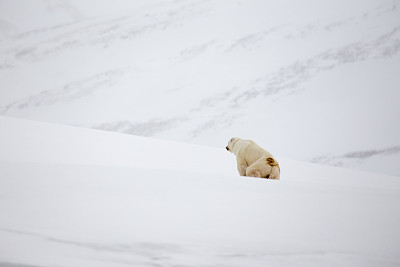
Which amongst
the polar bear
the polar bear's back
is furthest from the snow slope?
the polar bear's back

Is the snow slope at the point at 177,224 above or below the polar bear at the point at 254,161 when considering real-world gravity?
below

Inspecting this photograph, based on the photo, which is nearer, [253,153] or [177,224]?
[177,224]

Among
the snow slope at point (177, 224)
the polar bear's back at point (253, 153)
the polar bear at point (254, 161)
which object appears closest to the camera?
the snow slope at point (177, 224)

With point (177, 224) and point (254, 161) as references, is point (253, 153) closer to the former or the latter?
point (254, 161)

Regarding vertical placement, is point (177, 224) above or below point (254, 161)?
below

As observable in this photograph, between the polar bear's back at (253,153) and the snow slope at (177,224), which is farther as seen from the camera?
the polar bear's back at (253,153)

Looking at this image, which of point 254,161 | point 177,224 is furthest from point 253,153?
point 177,224

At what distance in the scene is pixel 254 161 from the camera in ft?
5.05

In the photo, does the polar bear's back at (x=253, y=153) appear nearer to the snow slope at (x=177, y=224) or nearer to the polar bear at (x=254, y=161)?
the polar bear at (x=254, y=161)

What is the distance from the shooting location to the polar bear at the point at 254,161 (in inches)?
54.4

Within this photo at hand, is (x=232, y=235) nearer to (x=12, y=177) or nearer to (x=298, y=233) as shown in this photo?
(x=298, y=233)

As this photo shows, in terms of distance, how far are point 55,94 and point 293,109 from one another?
391cm

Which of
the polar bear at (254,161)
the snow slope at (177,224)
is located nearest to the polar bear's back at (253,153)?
the polar bear at (254,161)

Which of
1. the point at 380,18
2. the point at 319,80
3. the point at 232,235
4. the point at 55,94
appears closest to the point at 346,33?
the point at 380,18
